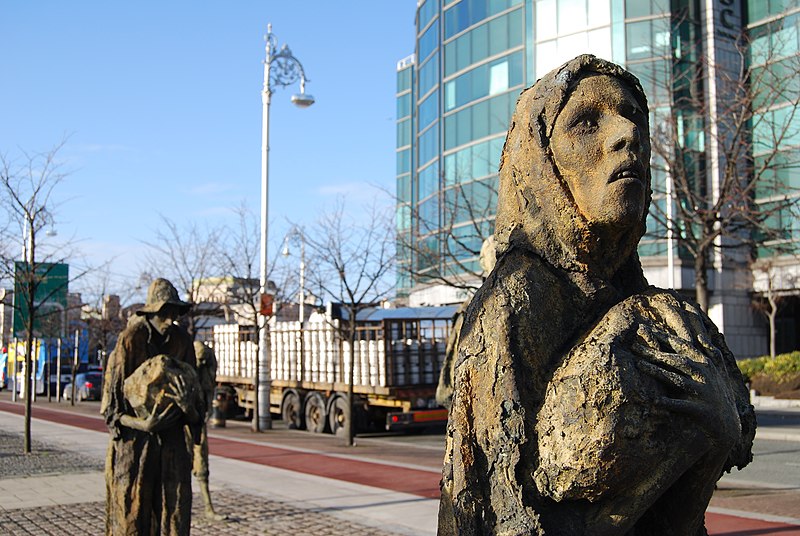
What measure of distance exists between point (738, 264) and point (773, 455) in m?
16.1

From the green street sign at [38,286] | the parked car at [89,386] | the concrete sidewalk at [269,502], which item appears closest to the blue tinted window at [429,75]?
the green street sign at [38,286]

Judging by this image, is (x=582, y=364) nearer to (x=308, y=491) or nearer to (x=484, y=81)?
(x=308, y=491)

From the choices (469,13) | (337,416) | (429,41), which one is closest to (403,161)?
(429,41)

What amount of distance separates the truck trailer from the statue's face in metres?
14.6

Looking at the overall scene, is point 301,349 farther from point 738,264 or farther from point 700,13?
point 700,13

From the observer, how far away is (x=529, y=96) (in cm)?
219

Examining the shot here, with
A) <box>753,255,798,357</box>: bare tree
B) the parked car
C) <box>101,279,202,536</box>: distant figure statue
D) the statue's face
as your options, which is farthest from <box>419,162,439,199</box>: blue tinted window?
the statue's face

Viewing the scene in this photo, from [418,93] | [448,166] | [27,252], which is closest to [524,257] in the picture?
[27,252]

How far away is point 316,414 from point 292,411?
961 mm

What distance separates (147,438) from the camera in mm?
5797

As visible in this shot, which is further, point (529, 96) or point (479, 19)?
point (479, 19)

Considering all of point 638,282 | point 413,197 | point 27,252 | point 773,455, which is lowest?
point 773,455

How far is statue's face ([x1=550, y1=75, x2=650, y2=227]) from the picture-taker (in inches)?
80.0

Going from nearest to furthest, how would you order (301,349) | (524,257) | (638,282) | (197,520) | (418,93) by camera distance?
(524,257) < (638,282) < (197,520) < (301,349) < (418,93)
